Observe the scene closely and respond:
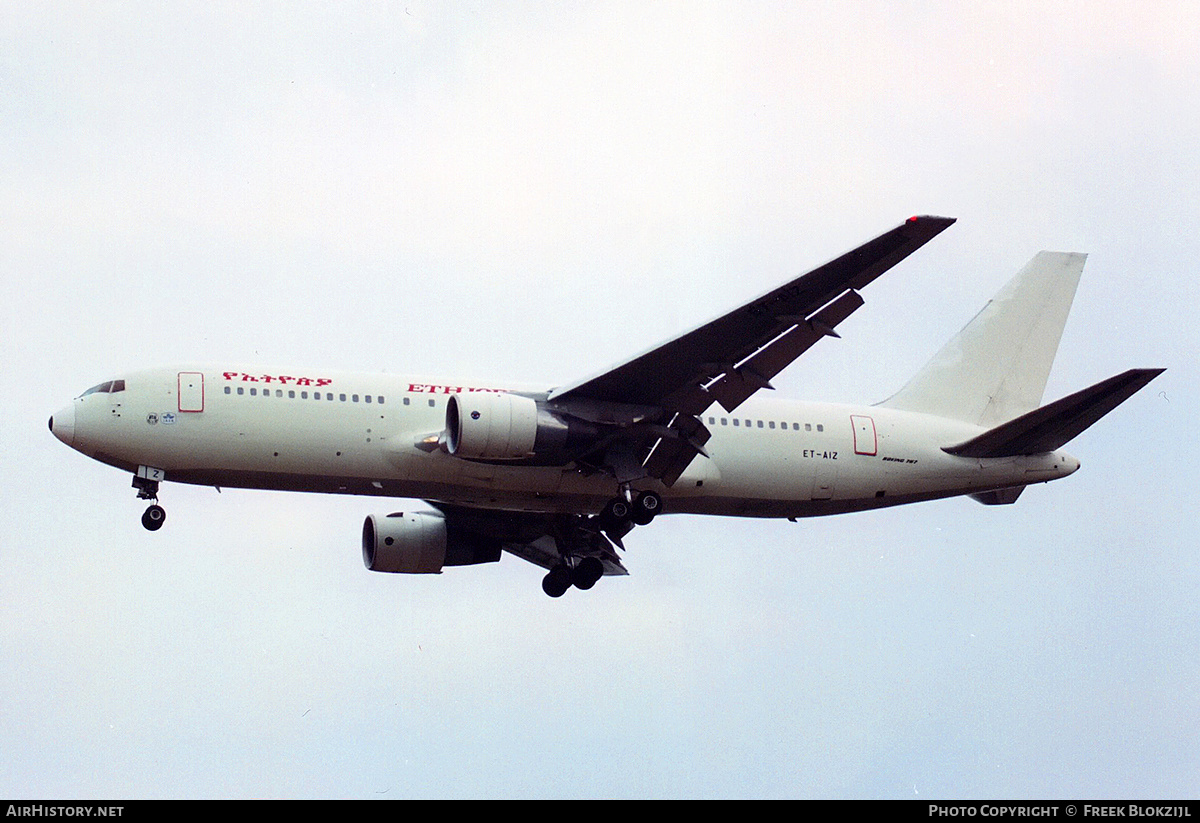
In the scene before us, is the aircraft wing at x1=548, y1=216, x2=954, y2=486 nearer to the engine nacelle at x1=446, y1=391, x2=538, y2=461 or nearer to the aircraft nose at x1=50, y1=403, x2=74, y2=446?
the engine nacelle at x1=446, y1=391, x2=538, y2=461

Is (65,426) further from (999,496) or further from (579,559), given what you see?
(999,496)

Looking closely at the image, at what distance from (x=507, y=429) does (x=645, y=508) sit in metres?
4.13

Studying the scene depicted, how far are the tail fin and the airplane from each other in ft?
0.34

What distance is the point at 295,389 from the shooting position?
3591 centimetres

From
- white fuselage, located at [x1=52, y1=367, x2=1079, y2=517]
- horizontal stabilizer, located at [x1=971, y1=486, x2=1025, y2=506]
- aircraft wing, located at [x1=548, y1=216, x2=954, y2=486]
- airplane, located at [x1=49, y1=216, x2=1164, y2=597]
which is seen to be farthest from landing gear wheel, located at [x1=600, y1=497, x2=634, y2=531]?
horizontal stabilizer, located at [x1=971, y1=486, x2=1025, y2=506]

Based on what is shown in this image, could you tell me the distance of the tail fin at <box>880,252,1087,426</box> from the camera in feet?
136

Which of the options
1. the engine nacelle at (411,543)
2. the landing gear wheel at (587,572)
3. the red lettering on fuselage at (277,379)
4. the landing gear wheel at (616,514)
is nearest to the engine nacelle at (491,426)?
the landing gear wheel at (616,514)

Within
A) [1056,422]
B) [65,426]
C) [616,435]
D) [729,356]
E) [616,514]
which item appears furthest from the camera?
[1056,422]

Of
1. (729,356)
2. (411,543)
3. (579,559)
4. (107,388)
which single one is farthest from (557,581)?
(107,388)

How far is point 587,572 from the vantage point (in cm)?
4172

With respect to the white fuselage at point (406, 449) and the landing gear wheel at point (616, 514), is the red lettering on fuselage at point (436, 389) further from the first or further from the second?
the landing gear wheel at point (616, 514)

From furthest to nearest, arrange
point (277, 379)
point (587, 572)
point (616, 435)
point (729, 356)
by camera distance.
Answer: point (587, 572) < point (616, 435) < point (277, 379) < point (729, 356)
